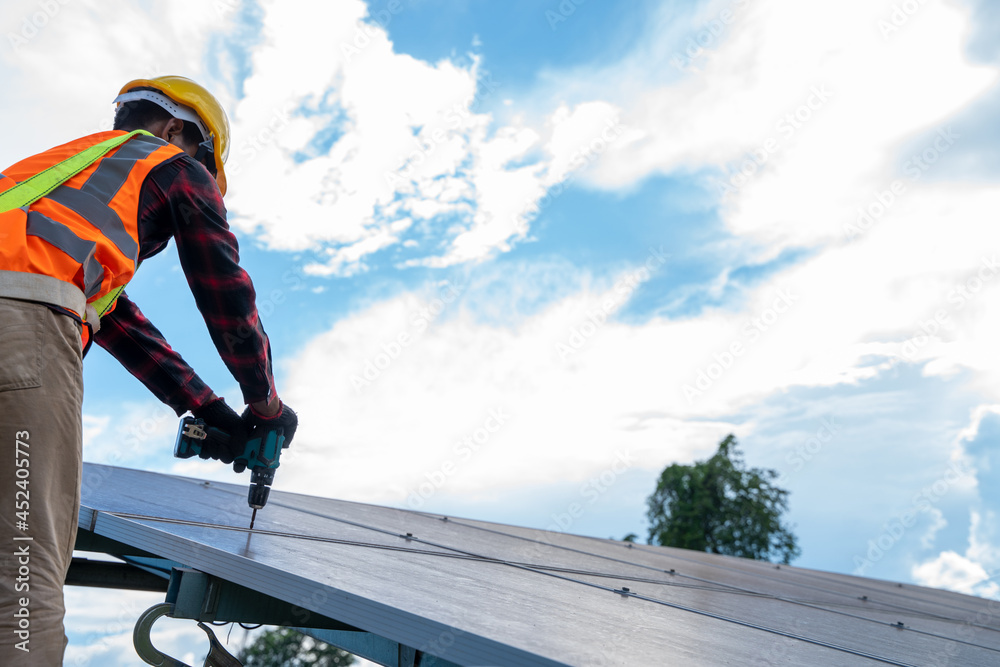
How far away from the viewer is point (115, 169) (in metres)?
1.75

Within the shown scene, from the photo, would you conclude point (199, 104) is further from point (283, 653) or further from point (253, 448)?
point (283, 653)

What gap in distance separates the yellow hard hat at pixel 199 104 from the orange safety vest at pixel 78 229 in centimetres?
42

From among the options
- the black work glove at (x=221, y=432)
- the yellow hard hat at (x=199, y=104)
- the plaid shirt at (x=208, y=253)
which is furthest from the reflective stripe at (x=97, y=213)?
the black work glove at (x=221, y=432)

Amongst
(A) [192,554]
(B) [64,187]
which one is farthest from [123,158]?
(A) [192,554]

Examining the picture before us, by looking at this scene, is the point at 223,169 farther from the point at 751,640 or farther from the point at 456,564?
the point at 751,640

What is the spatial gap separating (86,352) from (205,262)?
1.28 feet

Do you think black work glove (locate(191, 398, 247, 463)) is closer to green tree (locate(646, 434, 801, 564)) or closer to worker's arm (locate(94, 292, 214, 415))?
worker's arm (locate(94, 292, 214, 415))

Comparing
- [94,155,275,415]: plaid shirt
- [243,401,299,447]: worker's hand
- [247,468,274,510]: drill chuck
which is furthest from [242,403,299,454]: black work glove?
[94,155,275,415]: plaid shirt

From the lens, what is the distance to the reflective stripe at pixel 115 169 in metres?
1.69

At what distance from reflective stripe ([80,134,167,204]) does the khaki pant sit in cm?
37

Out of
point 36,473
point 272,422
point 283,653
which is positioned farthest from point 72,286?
point 283,653

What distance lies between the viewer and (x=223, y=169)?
7.94 ft

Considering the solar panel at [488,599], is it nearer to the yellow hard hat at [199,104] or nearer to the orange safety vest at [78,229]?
the orange safety vest at [78,229]

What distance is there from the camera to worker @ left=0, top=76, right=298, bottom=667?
1.37 meters
